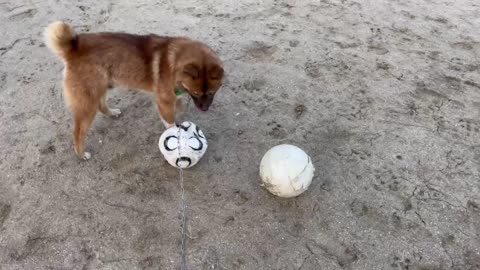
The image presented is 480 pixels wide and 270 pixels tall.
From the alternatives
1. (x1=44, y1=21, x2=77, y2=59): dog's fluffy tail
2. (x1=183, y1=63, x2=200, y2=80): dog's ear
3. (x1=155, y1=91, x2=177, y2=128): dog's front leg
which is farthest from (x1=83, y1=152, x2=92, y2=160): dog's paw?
(x1=183, y1=63, x2=200, y2=80): dog's ear

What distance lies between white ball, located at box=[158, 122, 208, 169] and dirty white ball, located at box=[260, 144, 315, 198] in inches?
20.4

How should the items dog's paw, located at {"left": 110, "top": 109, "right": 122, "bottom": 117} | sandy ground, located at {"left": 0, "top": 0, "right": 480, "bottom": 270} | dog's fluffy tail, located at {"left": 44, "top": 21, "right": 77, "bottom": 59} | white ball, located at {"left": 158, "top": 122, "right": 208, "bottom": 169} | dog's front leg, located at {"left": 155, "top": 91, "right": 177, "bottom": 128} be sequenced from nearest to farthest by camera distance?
1. sandy ground, located at {"left": 0, "top": 0, "right": 480, "bottom": 270}
2. dog's fluffy tail, located at {"left": 44, "top": 21, "right": 77, "bottom": 59}
3. white ball, located at {"left": 158, "top": 122, "right": 208, "bottom": 169}
4. dog's front leg, located at {"left": 155, "top": 91, "right": 177, "bottom": 128}
5. dog's paw, located at {"left": 110, "top": 109, "right": 122, "bottom": 117}

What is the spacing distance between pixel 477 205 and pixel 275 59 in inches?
88.1

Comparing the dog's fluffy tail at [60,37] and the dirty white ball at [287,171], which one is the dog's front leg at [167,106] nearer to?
the dog's fluffy tail at [60,37]

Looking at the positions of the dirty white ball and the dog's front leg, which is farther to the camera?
the dog's front leg

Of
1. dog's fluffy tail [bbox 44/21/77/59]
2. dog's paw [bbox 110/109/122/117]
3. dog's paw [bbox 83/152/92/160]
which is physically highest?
dog's fluffy tail [bbox 44/21/77/59]

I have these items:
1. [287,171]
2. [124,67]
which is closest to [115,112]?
[124,67]

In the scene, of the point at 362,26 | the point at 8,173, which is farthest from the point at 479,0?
the point at 8,173

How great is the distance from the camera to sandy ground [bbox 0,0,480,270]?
2727 mm

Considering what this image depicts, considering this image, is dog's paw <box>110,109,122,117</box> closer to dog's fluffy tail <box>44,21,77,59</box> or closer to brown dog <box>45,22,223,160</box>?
brown dog <box>45,22,223,160</box>

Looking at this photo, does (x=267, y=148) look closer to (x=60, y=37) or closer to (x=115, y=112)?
(x=115, y=112)

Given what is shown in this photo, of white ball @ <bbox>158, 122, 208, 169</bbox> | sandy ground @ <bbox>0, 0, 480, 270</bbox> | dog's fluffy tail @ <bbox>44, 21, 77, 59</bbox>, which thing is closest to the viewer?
sandy ground @ <bbox>0, 0, 480, 270</bbox>

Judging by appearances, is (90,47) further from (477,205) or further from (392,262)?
(477,205)

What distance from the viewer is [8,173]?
3156 millimetres
